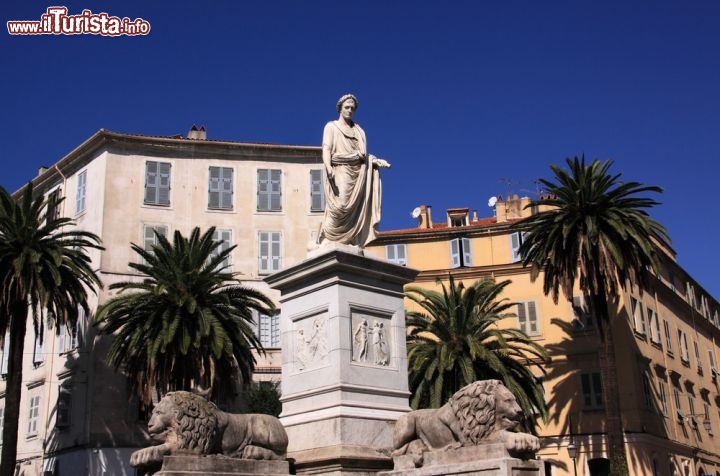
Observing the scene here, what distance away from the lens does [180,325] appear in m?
32.7

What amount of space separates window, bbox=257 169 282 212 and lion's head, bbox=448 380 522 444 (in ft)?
124

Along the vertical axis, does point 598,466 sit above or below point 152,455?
above

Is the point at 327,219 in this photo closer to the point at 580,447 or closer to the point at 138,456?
the point at 138,456

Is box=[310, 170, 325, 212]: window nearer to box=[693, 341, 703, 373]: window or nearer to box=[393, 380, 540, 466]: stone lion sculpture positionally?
box=[693, 341, 703, 373]: window

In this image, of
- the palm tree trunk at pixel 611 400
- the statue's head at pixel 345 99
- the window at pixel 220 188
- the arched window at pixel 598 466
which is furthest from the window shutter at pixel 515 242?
the statue's head at pixel 345 99

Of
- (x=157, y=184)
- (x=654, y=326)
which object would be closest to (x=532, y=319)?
(x=654, y=326)

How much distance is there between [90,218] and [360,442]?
36.6 metres

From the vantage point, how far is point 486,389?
31.5 feet

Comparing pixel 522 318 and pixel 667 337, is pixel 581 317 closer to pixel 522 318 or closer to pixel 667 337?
pixel 522 318

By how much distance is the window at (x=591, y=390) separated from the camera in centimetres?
4375

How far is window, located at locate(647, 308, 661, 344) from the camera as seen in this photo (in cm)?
4850

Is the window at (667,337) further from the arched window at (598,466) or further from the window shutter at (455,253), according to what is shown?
the window shutter at (455,253)

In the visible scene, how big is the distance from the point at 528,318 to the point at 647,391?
7.18m

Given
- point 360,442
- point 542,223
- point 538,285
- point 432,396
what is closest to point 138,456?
point 360,442
